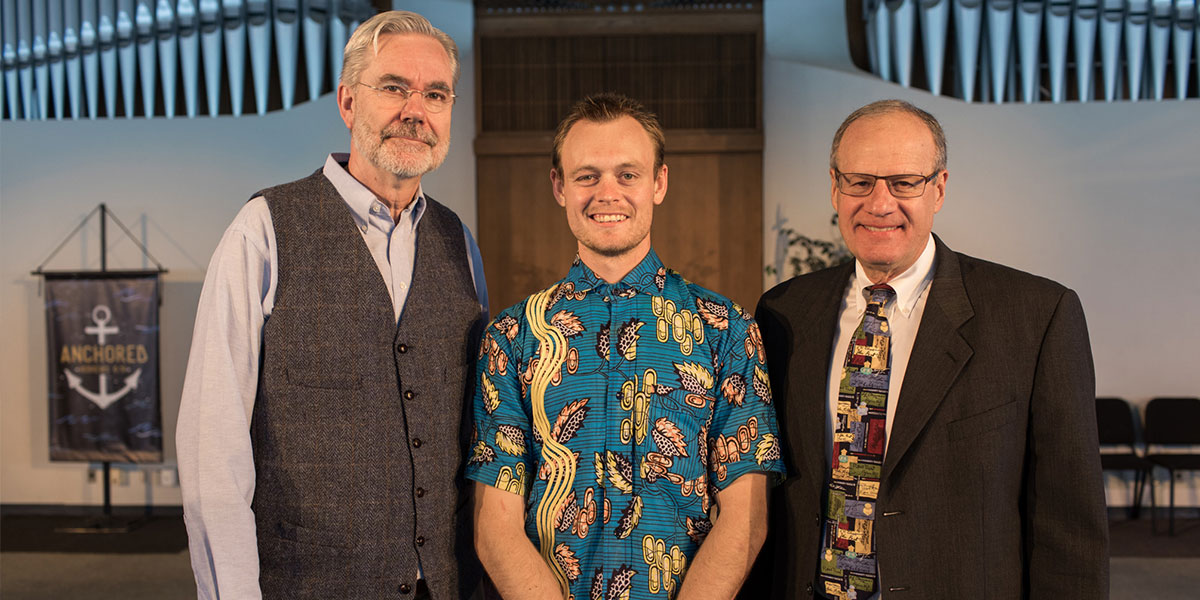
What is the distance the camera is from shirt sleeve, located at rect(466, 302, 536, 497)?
166 centimetres

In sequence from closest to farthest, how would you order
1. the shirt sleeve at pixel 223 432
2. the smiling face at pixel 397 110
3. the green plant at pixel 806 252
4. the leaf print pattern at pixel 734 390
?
the shirt sleeve at pixel 223 432
the leaf print pattern at pixel 734 390
the smiling face at pixel 397 110
the green plant at pixel 806 252

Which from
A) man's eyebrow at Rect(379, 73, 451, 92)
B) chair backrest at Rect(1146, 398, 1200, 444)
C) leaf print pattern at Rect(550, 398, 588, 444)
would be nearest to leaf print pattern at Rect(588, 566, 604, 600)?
leaf print pattern at Rect(550, 398, 588, 444)

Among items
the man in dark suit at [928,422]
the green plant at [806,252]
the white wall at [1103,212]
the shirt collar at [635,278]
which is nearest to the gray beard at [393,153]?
the shirt collar at [635,278]

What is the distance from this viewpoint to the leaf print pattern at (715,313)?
171cm

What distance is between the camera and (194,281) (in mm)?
6082

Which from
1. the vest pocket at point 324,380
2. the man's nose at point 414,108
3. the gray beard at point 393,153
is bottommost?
the vest pocket at point 324,380

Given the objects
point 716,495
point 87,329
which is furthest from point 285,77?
point 716,495

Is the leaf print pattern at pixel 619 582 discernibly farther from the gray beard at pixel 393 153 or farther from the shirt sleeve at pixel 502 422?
the gray beard at pixel 393 153

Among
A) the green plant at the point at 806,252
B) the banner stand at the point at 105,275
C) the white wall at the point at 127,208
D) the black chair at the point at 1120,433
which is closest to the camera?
the black chair at the point at 1120,433

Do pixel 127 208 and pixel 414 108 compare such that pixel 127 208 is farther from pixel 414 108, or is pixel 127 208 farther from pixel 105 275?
pixel 414 108

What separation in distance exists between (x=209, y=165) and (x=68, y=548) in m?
2.72

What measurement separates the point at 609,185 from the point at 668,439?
51 cm

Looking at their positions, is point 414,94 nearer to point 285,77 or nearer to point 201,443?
point 201,443

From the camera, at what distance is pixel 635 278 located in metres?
1.72
